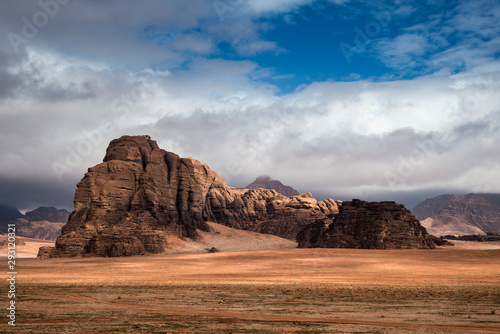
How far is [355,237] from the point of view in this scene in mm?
85062

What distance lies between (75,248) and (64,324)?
6897 centimetres

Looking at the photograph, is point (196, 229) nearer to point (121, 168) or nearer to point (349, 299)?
point (121, 168)

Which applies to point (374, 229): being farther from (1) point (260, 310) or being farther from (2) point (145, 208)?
(1) point (260, 310)

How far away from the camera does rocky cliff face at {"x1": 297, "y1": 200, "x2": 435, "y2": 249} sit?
265 ft

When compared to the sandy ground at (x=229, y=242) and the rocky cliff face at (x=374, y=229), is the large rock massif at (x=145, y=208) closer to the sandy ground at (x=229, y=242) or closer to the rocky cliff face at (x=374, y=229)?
the sandy ground at (x=229, y=242)

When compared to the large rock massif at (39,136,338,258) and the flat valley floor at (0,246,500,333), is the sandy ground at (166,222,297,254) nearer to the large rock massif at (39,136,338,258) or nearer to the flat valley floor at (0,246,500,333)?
the large rock massif at (39,136,338,258)

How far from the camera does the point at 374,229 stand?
83.1 meters

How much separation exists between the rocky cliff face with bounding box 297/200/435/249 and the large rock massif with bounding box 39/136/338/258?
3517 cm

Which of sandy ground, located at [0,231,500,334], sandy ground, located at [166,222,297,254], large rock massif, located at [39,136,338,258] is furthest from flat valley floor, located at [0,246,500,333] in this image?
sandy ground, located at [166,222,297,254]

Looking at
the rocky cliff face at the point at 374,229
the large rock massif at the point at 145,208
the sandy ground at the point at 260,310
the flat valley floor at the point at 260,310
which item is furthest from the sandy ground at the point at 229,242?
the flat valley floor at the point at 260,310

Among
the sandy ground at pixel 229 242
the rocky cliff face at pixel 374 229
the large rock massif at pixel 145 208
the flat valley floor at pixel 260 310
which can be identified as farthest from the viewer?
the sandy ground at pixel 229 242

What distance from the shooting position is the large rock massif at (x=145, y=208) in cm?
8231

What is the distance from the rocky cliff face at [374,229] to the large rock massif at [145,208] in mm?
35174

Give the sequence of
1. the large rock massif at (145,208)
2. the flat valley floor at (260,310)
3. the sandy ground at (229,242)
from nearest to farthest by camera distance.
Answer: the flat valley floor at (260,310)
the large rock massif at (145,208)
the sandy ground at (229,242)
